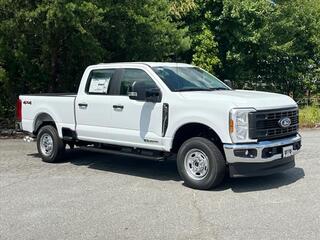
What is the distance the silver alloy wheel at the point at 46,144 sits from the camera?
33.4ft

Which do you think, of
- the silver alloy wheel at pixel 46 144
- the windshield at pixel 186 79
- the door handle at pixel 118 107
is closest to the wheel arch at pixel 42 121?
the silver alloy wheel at pixel 46 144

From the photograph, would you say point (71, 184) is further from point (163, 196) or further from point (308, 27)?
point (308, 27)

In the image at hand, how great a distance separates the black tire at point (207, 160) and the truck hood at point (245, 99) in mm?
639

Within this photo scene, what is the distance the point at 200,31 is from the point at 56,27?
9.96 m

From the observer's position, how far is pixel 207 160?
7.68 m

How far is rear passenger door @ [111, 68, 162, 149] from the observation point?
8305 millimetres

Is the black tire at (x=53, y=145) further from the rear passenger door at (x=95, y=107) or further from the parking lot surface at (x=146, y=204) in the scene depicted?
the rear passenger door at (x=95, y=107)

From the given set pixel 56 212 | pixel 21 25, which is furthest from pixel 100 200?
pixel 21 25

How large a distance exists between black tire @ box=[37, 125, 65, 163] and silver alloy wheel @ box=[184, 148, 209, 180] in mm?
3152

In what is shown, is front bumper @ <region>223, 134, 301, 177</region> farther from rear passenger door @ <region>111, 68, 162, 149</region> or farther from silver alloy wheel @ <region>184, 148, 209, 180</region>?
rear passenger door @ <region>111, 68, 162, 149</region>

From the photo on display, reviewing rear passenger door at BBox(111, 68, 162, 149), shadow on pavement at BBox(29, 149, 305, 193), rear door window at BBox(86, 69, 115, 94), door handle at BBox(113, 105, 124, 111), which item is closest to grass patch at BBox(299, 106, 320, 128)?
shadow on pavement at BBox(29, 149, 305, 193)

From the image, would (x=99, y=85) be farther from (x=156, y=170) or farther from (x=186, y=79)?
(x=156, y=170)

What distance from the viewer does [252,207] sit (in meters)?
6.71

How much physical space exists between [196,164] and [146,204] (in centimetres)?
126
